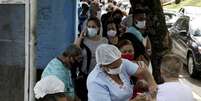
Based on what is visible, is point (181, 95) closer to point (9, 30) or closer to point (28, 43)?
point (28, 43)

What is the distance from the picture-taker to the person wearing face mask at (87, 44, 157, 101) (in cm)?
534

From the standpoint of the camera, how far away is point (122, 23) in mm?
11344

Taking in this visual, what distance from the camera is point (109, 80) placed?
5.51 metres

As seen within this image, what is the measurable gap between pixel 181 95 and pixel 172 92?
9 cm

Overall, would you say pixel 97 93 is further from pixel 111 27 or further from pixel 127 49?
pixel 111 27

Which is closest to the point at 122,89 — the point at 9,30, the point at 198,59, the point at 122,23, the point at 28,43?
the point at 28,43

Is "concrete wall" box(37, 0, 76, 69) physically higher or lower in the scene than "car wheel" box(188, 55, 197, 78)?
higher

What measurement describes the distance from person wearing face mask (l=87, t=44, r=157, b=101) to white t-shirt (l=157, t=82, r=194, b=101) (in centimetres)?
52

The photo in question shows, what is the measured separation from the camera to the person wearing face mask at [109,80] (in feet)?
17.5

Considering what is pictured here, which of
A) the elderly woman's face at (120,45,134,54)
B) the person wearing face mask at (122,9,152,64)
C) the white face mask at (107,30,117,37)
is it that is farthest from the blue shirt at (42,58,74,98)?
the white face mask at (107,30,117,37)

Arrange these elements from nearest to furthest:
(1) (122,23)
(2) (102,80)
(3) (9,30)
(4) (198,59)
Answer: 1. (2) (102,80)
2. (3) (9,30)
3. (1) (122,23)
4. (4) (198,59)

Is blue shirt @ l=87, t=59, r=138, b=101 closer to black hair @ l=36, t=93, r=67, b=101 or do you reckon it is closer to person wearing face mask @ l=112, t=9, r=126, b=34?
black hair @ l=36, t=93, r=67, b=101

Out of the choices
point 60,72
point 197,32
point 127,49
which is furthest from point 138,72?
point 197,32

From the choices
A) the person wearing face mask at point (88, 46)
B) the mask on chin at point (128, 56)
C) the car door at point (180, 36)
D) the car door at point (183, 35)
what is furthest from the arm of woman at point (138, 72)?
the car door at point (180, 36)
